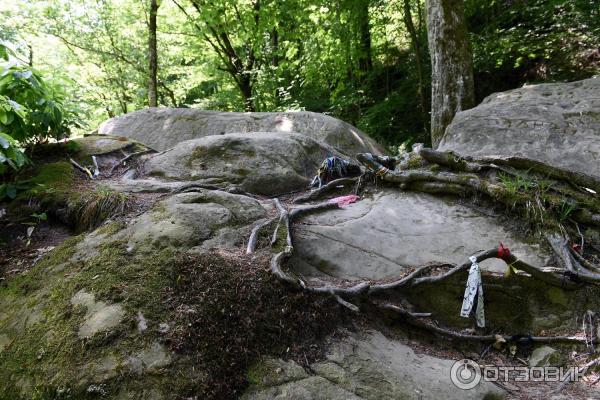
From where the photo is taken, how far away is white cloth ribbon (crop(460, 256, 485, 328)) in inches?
138

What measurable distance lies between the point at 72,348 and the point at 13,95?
317cm

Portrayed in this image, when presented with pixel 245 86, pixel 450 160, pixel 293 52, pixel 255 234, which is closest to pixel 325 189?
pixel 450 160

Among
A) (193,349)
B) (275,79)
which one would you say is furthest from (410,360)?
(275,79)

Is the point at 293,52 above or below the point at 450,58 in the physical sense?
above

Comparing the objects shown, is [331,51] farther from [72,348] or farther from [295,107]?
[72,348]

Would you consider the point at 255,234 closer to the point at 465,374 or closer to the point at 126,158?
the point at 465,374

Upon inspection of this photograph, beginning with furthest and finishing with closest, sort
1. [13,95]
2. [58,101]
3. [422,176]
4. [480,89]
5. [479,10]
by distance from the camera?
[479,10] < [480,89] < [58,101] < [422,176] < [13,95]

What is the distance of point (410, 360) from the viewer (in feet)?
9.95

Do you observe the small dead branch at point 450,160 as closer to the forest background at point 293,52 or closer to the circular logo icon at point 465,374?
the circular logo icon at point 465,374

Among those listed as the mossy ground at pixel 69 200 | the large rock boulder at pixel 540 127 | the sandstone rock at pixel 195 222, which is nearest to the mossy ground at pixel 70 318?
the sandstone rock at pixel 195 222

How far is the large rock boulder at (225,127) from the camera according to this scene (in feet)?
28.0

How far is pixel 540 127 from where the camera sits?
585cm

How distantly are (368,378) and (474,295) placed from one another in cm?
140

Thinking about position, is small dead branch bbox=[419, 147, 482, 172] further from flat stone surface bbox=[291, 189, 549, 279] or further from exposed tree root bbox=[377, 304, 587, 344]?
exposed tree root bbox=[377, 304, 587, 344]
